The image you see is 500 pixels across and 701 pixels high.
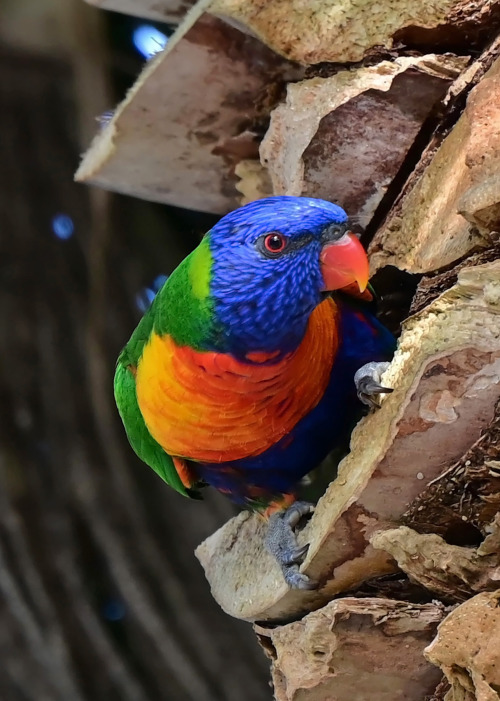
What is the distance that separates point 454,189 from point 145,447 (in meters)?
0.86

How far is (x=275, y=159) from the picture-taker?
1451 millimetres

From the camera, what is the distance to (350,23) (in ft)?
4.11

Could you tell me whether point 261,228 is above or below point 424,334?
above

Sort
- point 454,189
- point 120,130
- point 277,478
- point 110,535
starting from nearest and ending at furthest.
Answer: point 454,189 → point 277,478 → point 120,130 → point 110,535

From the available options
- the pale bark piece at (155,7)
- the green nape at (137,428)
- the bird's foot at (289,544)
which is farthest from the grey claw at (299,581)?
the pale bark piece at (155,7)

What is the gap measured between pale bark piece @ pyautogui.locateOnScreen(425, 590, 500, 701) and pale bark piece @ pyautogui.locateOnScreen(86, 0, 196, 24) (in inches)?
58.7

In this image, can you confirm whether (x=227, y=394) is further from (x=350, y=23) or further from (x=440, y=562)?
(x=350, y=23)

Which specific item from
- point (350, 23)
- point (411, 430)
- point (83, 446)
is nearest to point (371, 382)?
point (411, 430)

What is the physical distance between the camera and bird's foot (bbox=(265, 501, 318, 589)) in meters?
1.17

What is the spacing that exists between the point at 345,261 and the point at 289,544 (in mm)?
559

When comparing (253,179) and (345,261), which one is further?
(253,179)

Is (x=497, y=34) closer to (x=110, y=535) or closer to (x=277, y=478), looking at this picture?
(x=277, y=478)

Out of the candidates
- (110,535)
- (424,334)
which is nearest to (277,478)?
(424,334)

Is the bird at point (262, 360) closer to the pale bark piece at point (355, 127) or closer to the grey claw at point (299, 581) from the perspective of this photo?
the grey claw at point (299, 581)
